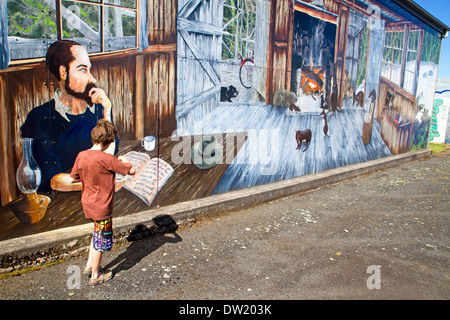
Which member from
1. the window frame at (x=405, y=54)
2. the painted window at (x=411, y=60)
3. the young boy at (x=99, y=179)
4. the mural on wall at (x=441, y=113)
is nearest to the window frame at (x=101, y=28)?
the young boy at (x=99, y=179)

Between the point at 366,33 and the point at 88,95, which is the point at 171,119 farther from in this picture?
the point at 366,33

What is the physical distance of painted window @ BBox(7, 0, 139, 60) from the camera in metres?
3.16

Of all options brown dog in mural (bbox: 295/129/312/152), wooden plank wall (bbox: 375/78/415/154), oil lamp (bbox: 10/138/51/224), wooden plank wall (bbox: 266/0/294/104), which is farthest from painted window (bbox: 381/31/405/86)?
oil lamp (bbox: 10/138/51/224)

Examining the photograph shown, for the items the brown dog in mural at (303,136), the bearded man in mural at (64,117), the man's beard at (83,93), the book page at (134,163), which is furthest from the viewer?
the brown dog in mural at (303,136)

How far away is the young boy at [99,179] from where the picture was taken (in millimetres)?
2871

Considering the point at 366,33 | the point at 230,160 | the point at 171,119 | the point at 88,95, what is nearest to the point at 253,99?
the point at 230,160

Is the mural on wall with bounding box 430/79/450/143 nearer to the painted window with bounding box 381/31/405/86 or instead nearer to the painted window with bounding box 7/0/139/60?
the painted window with bounding box 381/31/405/86

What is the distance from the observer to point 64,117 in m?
3.58

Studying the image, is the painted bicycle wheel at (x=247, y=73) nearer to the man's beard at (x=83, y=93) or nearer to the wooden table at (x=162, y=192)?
the wooden table at (x=162, y=192)

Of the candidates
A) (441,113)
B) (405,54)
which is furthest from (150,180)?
(441,113)

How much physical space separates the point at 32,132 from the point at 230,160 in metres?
3.10

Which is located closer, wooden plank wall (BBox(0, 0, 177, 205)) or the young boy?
the young boy

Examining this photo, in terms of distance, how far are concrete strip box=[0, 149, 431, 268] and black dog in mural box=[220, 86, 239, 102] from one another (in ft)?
5.29

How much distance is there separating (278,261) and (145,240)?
1638 millimetres
